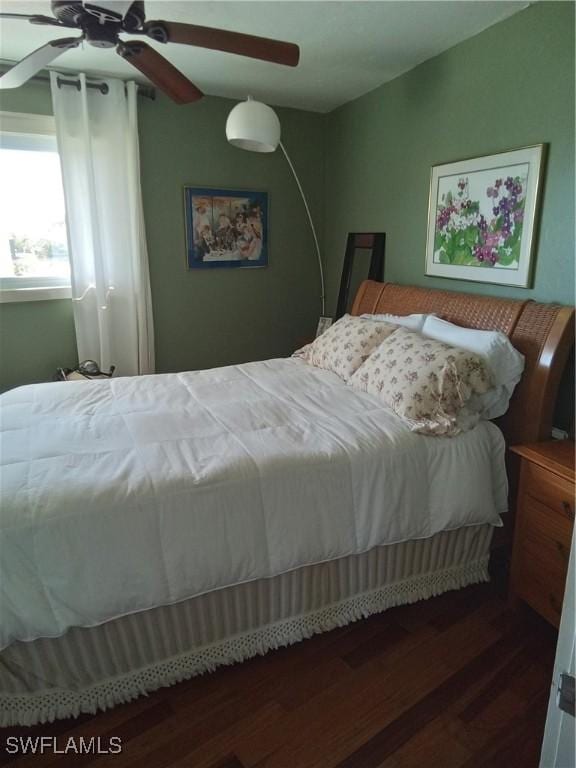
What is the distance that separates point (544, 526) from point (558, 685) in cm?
107

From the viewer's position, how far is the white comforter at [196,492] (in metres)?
1.31

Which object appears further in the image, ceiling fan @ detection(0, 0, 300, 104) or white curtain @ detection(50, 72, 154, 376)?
white curtain @ detection(50, 72, 154, 376)

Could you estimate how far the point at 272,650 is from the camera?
172 cm

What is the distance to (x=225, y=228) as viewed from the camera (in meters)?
3.50

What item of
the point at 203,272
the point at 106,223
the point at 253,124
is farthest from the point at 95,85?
the point at 203,272

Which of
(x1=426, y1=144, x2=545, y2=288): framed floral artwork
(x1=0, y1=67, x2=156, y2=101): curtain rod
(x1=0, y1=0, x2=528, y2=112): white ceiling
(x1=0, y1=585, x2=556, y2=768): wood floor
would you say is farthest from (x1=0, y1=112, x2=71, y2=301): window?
(x1=0, y1=585, x2=556, y2=768): wood floor

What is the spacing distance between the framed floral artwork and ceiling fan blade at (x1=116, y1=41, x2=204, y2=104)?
1.39 metres

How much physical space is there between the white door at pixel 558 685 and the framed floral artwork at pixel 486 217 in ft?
5.73

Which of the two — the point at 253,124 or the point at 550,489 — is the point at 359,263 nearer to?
the point at 253,124

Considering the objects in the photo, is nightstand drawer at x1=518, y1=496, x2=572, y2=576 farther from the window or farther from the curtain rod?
the curtain rod

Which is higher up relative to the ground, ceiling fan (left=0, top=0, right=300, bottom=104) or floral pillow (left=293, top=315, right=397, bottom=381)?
ceiling fan (left=0, top=0, right=300, bottom=104)

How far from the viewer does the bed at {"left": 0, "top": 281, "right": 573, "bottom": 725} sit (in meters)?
1.33

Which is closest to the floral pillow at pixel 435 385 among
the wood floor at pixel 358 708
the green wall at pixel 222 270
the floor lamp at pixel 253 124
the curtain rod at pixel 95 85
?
the wood floor at pixel 358 708

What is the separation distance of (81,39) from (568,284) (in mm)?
2048
